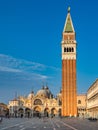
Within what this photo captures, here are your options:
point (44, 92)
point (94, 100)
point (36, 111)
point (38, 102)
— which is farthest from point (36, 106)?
point (94, 100)

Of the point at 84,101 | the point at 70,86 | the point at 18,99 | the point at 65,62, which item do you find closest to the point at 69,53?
the point at 65,62

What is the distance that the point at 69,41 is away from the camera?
429ft

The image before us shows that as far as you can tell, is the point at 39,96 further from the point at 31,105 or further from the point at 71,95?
the point at 71,95

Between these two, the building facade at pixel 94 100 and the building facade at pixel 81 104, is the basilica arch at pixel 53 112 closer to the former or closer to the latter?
the building facade at pixel 81 104

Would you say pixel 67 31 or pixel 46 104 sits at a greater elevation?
pixel 67 31

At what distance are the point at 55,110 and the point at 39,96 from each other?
35.0 ft

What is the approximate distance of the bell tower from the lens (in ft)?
394

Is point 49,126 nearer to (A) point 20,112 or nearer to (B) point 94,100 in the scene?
(B) point 94,100

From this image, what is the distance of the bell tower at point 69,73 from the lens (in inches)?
4724

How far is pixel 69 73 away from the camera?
412ft

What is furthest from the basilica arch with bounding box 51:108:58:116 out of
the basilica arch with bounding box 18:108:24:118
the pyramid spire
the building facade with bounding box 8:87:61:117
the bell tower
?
the pyramid spire

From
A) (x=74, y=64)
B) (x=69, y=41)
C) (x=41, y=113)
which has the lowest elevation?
(x=41, y=113)

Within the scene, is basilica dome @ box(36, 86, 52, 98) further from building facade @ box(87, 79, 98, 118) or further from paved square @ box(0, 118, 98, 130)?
paved square @ box(0, 118, 98, 130)

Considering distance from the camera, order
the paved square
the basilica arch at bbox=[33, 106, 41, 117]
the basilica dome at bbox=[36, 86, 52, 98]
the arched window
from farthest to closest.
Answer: the basilica dome at bbox=[36, 86, 52, 98] → the basilica arch at bbox=[33, 106, 41, 117] → the arched window → the paved square
